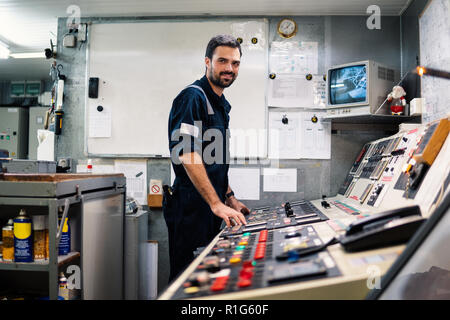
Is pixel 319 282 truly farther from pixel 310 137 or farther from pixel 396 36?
pixel 396 36

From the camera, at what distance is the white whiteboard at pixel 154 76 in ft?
8.49

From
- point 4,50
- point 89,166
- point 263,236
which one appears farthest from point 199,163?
point 4,50

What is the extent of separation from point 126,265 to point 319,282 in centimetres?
197

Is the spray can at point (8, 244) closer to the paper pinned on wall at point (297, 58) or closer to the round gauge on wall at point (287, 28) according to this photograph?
the paper pinned on wall at point (297, 58)

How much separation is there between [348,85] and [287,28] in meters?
0.75

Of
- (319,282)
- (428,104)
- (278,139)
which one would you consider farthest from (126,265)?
(428,104)

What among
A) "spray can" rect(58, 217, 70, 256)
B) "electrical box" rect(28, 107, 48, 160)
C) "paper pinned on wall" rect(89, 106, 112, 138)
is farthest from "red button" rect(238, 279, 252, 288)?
"electrical box" rect(28, 107, 48, 160)

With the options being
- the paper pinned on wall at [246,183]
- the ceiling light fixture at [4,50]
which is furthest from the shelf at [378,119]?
the ceiling light fixture at [4,50]

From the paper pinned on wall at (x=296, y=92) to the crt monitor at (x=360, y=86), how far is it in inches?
8.8

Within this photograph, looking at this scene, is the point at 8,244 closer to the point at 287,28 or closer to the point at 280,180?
the point at 280,180

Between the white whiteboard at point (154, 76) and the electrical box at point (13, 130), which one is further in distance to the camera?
the electrical box at point (13, 130)

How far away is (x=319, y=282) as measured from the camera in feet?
2.07

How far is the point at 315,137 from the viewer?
2.54 m

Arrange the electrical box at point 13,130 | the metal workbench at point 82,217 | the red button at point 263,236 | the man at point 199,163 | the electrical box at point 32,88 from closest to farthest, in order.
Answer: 1. the red button at point 263,236
2. the metal workbench at point 82,217
3. the man at point 199,163
4. the electrical box at point 13,130
5. the electrical box at point 32,88
